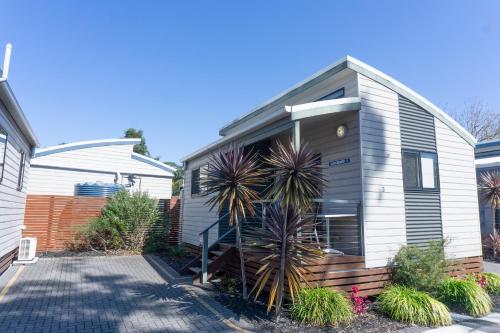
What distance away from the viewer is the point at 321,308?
17.0 ft

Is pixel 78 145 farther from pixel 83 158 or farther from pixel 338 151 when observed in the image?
pixel 338 151

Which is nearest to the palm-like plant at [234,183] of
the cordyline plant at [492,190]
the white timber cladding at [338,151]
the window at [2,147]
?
the white timber cladding at [338,151]

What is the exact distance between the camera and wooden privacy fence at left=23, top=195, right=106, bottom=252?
469 inches

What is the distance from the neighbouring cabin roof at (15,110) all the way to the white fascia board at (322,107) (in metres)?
5.98

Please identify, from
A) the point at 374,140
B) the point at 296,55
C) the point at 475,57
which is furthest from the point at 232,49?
the point at 475,57

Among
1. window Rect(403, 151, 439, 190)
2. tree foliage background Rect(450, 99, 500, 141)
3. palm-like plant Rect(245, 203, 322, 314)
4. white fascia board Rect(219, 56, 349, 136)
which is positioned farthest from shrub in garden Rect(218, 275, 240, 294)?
tree foliage background Rect(450, 99, 500, 141)

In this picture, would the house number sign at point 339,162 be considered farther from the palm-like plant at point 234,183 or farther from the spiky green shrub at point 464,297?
the spiky green shrub at point 464,297

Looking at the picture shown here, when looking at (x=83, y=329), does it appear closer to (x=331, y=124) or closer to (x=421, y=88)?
(x=331, y=124)

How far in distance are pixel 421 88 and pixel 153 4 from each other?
1462cm

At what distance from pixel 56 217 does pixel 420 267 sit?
42.7ft

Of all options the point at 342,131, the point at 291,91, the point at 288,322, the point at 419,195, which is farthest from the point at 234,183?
the point at 419,195

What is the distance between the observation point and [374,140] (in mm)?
7051

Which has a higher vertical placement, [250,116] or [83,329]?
[250,116]

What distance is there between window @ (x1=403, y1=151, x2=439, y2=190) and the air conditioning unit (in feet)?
38.2
